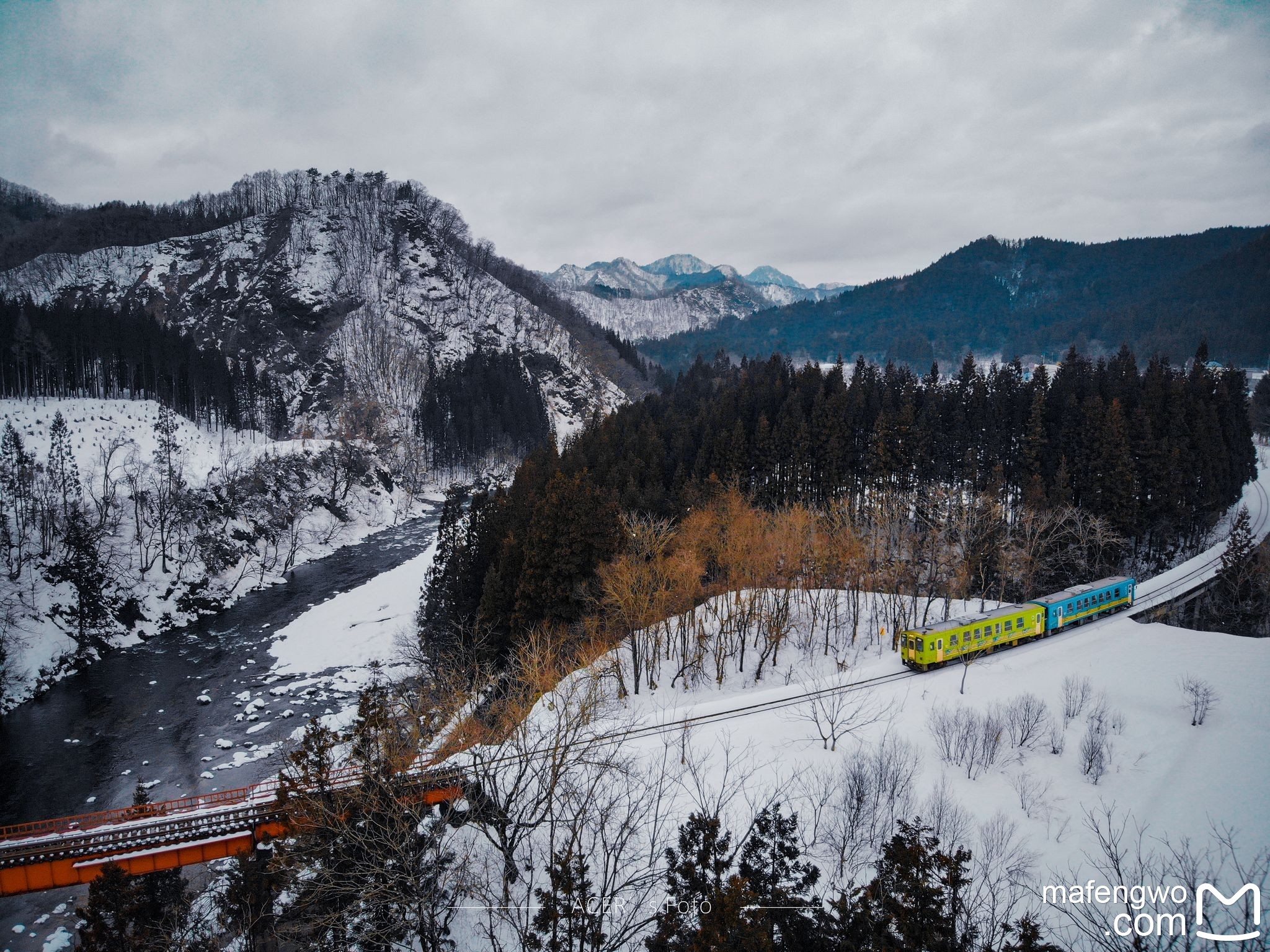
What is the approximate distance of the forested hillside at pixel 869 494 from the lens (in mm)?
31906

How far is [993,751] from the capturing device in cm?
1719

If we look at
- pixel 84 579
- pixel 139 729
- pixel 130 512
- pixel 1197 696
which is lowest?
pixel 139 729

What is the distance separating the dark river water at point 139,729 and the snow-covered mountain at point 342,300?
84070 millimetres

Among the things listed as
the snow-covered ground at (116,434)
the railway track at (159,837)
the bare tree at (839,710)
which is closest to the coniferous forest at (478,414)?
the snow-covered ground at (116,434)

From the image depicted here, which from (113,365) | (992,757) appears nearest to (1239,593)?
(992,757)

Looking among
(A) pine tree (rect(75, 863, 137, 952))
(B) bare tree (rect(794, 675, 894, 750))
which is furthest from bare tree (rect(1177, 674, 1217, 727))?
(A) pine tree (rect(75, 863, 137, 952))

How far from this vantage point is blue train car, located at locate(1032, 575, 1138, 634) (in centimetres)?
2839

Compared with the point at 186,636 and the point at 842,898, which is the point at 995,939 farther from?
the point at 186,636

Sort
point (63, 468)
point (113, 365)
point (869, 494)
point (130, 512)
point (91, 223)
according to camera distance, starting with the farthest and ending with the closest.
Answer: point (91, 223)
point (113, 365)
point (130, 512)
point (63, 468)
point (869, 494)

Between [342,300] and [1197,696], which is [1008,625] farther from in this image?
[342,300]

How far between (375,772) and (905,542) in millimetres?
29617

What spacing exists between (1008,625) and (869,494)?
63.8ft

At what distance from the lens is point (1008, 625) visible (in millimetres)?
26391

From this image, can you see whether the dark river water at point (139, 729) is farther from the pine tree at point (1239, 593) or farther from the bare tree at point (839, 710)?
the pine tree at point (1239, 593)
